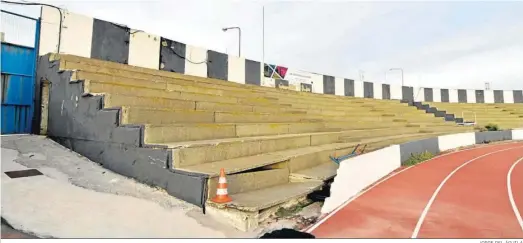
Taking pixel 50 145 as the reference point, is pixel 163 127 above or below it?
above

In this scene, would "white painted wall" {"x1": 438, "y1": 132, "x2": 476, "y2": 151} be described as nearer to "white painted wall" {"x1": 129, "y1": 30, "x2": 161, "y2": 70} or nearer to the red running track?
the red running track

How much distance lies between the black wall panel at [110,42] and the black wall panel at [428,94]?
33.0 m

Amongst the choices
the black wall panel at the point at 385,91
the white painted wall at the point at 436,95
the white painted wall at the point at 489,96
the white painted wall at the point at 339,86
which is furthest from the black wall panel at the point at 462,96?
the white painted wall at the point at 339,86

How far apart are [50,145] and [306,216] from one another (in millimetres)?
5874

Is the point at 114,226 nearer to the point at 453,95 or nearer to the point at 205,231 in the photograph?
the point at 205,231

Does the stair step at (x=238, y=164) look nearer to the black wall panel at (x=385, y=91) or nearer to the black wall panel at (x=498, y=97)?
the black wall panel at (x=385, y=91)

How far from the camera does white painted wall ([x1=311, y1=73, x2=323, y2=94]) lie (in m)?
23.0

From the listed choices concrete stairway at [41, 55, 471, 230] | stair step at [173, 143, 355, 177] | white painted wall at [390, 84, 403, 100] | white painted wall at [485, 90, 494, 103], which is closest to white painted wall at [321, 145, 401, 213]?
concrete stairway at [41, 55, 471, 230]

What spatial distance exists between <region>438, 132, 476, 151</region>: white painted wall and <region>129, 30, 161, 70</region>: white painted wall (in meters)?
15.1

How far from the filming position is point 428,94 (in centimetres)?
3344

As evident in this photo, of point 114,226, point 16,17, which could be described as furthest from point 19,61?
point 114,226

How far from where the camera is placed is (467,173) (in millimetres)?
9742

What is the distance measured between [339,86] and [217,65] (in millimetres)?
13970

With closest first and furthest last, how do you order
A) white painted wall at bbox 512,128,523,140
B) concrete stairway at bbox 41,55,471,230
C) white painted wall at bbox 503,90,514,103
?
concrete stairway at bbox 41,55,471,230 → white painted wall at bbox 512,128,523,140 → white painted wall at bbox 503,90,514,103
